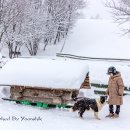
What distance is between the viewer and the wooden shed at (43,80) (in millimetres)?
12211

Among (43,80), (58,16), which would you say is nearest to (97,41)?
(58,16)

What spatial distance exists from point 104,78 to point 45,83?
7602 millimetres

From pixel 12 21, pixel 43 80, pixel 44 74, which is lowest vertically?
pixel 43 80

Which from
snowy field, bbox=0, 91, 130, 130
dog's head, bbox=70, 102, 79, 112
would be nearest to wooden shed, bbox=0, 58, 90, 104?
snowy field, bbox=0, 91, 130, 130

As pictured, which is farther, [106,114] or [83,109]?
[106,114]

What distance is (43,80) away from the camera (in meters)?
12.3

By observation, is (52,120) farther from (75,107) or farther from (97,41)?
(97,41)

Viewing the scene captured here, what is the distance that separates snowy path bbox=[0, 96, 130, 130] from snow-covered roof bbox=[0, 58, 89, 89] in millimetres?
776

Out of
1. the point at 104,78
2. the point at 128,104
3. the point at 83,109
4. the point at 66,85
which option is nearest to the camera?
the point at 83,109

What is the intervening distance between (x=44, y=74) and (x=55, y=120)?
2.08m

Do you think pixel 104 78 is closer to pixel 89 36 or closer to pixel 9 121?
pixel 9 121

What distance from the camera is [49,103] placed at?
1276 cm

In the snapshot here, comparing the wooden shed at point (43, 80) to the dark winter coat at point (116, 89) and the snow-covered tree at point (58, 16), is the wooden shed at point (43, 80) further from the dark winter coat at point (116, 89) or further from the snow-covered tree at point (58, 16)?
the snow-covered tree at point (58, 16)

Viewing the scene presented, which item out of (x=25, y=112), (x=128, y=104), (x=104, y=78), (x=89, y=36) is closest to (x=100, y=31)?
(x=89, y=36)
